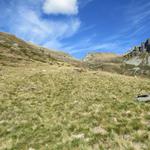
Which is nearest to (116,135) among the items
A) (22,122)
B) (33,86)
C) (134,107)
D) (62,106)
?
(134,107)

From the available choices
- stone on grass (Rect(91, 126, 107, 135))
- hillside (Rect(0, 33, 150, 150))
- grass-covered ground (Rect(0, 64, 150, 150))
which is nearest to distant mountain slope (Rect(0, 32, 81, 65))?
hillside (Rect(0, 33, 150, 150))

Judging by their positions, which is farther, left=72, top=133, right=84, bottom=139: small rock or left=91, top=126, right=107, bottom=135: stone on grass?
left=91, top=126, right=107, bottom=135: stone on grass

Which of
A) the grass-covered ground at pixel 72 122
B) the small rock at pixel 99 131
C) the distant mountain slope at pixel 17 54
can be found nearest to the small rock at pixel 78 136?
the grass-covered ground at pixel 72 122

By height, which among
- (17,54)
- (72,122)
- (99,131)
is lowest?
(99,131)

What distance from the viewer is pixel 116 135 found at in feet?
44.3

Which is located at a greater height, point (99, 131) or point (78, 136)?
point (99, 131)

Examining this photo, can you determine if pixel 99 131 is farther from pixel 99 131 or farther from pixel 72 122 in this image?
pixel 72 122

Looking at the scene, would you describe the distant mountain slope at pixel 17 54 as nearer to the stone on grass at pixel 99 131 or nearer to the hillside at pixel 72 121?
the hillside at pixel 72 121

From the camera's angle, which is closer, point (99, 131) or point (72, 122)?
point (99, 131)

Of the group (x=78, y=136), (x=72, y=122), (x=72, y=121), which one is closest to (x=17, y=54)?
(x=72, y=121)

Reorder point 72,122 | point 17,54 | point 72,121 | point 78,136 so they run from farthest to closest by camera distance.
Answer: point 17,54 → point 72,121 → point 72,122 → point 78,136

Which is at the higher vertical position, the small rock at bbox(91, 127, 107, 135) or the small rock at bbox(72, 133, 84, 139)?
the small rock at bbox(91, 127, 107, 135)

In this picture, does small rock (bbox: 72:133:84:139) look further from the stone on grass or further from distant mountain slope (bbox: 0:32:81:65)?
→ distant mountain slope (bbox: 0:32:81:65)

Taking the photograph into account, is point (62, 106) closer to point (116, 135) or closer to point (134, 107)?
point (134, 107)
